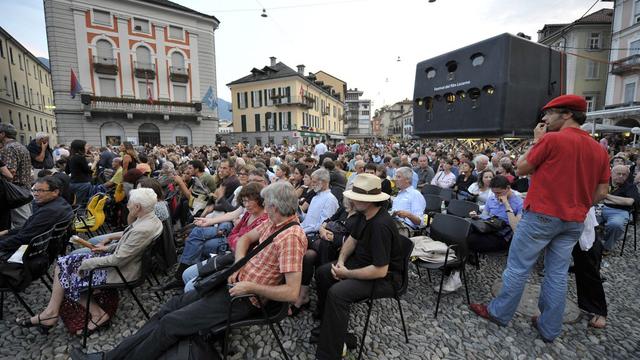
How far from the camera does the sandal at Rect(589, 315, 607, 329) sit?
2699mm

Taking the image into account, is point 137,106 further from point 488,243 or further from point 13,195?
point 488,243

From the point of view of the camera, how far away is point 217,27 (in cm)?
2603

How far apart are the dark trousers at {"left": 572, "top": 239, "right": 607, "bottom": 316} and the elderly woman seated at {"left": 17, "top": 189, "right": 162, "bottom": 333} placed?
166 inches

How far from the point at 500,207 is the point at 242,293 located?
11.0 feet

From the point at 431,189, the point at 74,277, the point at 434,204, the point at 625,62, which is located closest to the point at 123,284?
the point at 74,277

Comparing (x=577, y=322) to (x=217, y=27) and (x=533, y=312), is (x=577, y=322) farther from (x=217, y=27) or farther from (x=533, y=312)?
(x=217, y=27)

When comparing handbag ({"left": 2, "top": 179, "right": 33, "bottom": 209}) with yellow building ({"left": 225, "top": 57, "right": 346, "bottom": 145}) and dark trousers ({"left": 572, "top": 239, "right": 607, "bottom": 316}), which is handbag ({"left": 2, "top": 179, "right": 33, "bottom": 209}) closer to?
dark trousers ({"left": 572, "top": 239, "right": 607, "bottom": 316})

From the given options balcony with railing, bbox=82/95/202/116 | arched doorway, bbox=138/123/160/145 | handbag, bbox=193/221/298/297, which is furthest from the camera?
arched doorway, bbox=138/123/160/145

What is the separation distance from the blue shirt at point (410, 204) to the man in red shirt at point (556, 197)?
4.53 feet

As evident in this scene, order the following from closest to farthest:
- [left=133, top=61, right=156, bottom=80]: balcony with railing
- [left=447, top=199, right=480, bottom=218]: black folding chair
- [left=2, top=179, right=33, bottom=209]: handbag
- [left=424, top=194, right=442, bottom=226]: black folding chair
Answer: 1. [left=2, top=179, right=33, bottom=209]: handbag
2. [left=447, top=199, right=480, bottom=218]: black folding chair
3. [left=424, top=194, right=442, bottom=226]: black folding chair
4. [left=133, top=61, right=156, bottom=80]: balcony with railing

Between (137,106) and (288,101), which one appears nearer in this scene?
(137,106)

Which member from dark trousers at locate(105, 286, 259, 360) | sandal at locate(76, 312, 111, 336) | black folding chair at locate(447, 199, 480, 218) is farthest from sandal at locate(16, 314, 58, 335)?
black folding chair at locate(447, 199, 480, 218)

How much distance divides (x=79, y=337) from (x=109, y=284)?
1.90ft

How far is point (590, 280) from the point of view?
276 cm
